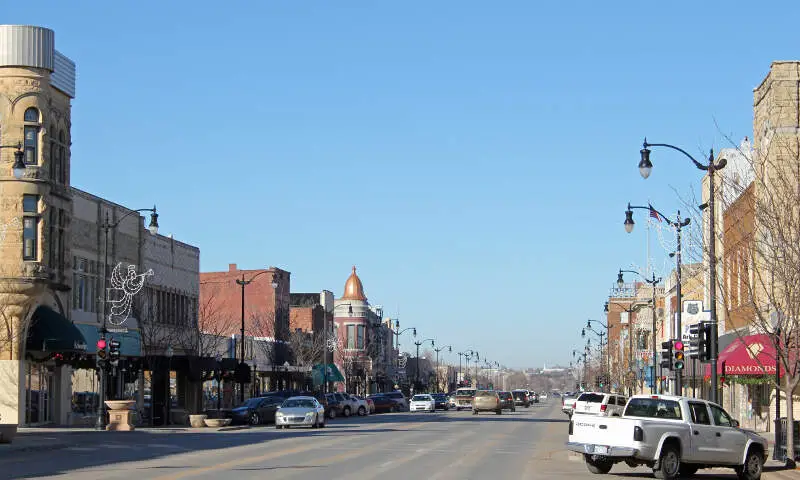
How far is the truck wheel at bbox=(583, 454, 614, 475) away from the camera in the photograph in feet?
82.8

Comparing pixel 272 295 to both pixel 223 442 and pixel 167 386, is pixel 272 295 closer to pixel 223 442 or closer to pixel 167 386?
pixel 167 386

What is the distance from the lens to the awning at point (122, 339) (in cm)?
5797

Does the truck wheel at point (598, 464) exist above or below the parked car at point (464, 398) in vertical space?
above

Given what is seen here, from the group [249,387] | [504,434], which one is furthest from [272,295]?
[504,434]

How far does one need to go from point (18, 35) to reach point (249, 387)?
4960 cm

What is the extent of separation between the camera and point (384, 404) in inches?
3383

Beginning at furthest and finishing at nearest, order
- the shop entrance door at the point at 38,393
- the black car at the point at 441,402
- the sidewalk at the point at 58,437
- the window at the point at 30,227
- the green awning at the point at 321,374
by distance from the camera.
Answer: the green awning at the point at 321,374, the black car at the point at 441,402, the shop entrance door at the point at 38,393, the window at the point at 30,227, the sidewalk at the point at 58,437

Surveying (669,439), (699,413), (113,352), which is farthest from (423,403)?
(669,439)

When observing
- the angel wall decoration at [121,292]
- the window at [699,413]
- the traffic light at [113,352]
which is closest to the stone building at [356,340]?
the angel wall decoration at [121,292]

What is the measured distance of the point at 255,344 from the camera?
299 ft

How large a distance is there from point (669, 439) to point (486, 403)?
50.7 m

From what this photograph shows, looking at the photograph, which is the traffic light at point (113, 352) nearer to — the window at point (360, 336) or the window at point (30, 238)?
the window at point (30, 238)

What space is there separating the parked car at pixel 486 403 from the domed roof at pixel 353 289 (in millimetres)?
58805

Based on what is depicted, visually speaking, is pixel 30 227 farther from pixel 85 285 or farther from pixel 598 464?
pixel 598 464
